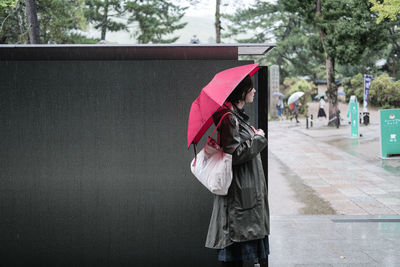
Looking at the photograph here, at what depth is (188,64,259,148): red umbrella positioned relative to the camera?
10.4 feet

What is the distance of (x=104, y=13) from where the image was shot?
3462 cm

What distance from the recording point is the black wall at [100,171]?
4398mm

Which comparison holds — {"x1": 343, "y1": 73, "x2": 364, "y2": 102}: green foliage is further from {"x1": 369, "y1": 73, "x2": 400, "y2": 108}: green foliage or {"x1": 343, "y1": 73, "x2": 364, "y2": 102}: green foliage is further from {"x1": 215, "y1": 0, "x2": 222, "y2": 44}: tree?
{"x1": 215, "y1": 0, "x2": 222, "y2": 44}: tree

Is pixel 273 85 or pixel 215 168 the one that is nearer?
pixel 215 168

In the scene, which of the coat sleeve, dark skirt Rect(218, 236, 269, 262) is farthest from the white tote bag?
dark skirt Rect(218, 236, 269, 262)

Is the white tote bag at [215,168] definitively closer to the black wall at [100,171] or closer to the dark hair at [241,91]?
the dark hair at [241,91]

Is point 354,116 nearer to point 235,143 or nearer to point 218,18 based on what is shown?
point 218,18

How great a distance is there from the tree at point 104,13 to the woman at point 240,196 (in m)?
31.9

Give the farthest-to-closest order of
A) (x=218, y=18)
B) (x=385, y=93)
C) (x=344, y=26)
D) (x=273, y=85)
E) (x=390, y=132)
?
(x=273, y=85) → (x=385, y=93) → (x=218, y=18) → (x=344, y=26) → (x=390, y=132)

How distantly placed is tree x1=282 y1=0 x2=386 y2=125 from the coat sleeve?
22607mm

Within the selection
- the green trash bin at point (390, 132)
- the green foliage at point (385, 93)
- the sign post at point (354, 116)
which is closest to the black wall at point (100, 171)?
the green trash bin at point (390, 132)

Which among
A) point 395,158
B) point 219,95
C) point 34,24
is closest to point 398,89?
point 395,158

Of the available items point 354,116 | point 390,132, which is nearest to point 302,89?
point 354,116

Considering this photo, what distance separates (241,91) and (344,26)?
22.9 meters
